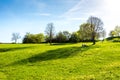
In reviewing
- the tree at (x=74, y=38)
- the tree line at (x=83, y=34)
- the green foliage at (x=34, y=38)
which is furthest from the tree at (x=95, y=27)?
the green foliage at (x=34, y=38)

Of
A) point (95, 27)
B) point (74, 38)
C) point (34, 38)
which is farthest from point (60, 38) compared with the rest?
point (95, 27)

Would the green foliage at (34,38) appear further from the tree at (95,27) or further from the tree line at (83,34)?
the tree at (95,27)

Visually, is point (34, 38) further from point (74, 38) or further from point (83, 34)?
point (83, 34)

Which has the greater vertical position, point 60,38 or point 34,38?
point 34,38

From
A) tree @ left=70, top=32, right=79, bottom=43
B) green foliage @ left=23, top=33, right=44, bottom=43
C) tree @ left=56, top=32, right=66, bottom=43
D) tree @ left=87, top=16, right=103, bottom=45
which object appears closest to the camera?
tree @ left=87, top=16, right=103, bottom=45

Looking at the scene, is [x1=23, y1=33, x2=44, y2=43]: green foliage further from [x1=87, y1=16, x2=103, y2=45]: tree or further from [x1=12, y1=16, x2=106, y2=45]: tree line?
[x1=87, y1=16, x2=103, y2=45]: tree

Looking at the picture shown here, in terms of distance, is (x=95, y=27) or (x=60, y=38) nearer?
(x=95, y=27)

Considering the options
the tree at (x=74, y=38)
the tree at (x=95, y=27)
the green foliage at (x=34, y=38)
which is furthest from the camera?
the green foliage at (x=34, y=38)

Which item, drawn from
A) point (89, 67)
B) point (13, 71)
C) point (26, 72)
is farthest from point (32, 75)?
point (89, 67)

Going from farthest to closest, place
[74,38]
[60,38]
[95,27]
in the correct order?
[74,38]
[60,38]
[95,27]

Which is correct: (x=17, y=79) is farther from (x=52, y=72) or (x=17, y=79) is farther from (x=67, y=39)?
(x=67, y=39)

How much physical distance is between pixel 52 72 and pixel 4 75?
7.67 m

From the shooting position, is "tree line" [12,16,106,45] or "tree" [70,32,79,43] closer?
"tree line" [12,16,106,45]

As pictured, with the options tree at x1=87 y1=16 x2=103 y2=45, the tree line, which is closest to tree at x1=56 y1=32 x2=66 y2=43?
the tree line
